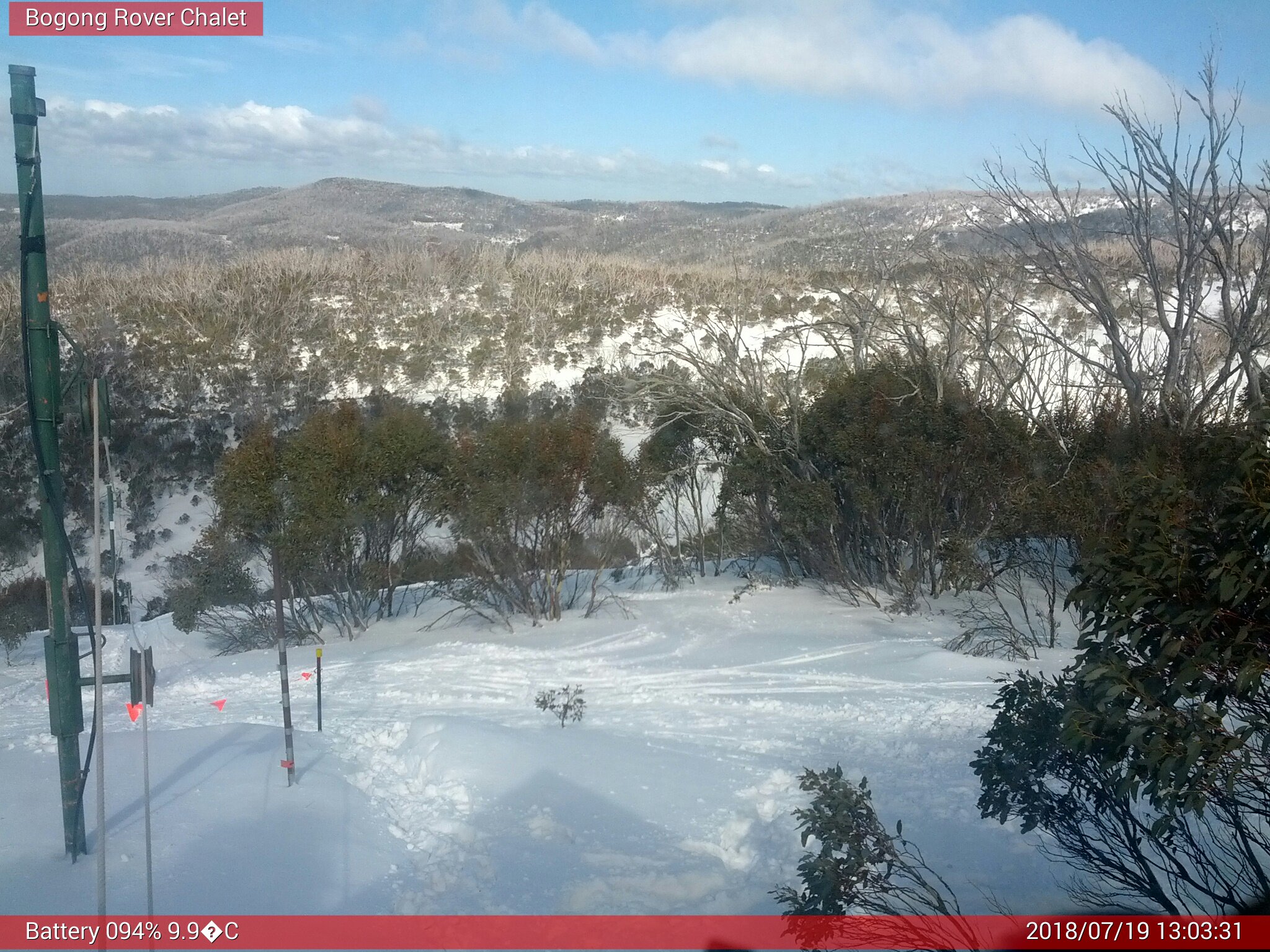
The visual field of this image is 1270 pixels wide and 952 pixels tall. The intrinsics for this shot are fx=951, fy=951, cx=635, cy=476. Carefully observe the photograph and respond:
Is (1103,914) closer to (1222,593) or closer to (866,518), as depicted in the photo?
(1222,593)

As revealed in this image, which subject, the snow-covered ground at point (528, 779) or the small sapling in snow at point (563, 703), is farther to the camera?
the small sapling in snow at point (563, 703)

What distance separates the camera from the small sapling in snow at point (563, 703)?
845 cm

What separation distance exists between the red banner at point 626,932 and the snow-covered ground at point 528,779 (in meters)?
0.18

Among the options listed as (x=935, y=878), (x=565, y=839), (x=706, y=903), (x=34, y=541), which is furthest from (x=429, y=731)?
(x=34, y=541)

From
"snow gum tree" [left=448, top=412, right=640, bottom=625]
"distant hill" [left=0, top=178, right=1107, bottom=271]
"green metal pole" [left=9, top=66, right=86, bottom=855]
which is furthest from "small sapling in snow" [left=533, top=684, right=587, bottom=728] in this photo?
"distant hill" [left=0, top=178, right=1107, bottom=271]

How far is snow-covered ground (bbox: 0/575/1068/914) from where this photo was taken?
5039 mm

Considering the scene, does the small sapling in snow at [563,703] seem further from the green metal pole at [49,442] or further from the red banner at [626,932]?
the green metal pole at [49,442]

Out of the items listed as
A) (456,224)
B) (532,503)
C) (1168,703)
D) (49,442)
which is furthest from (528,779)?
(456,224)

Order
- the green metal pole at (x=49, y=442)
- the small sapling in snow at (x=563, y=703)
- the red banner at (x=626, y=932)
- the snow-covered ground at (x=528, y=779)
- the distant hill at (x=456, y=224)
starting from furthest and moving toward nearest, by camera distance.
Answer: the distant hill at (x=456, y=224) < the small sapling in snow at (x=563, y=703) < the snow-covered ground at (x=528, y=779) < the green metal pole at (x=49, y=442) < the red banner at (x=626, y=932)

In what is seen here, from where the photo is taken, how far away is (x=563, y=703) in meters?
8.91

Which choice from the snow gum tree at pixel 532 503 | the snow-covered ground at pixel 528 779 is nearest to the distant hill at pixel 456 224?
the snow gum tree at pixel 532 503

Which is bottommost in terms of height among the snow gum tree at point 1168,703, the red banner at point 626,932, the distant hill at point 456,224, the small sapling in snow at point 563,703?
the small sapling in snow at point 563,703

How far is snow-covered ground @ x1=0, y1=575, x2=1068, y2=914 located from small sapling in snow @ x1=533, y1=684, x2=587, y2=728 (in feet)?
0.35

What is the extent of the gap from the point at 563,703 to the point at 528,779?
7.12ft
